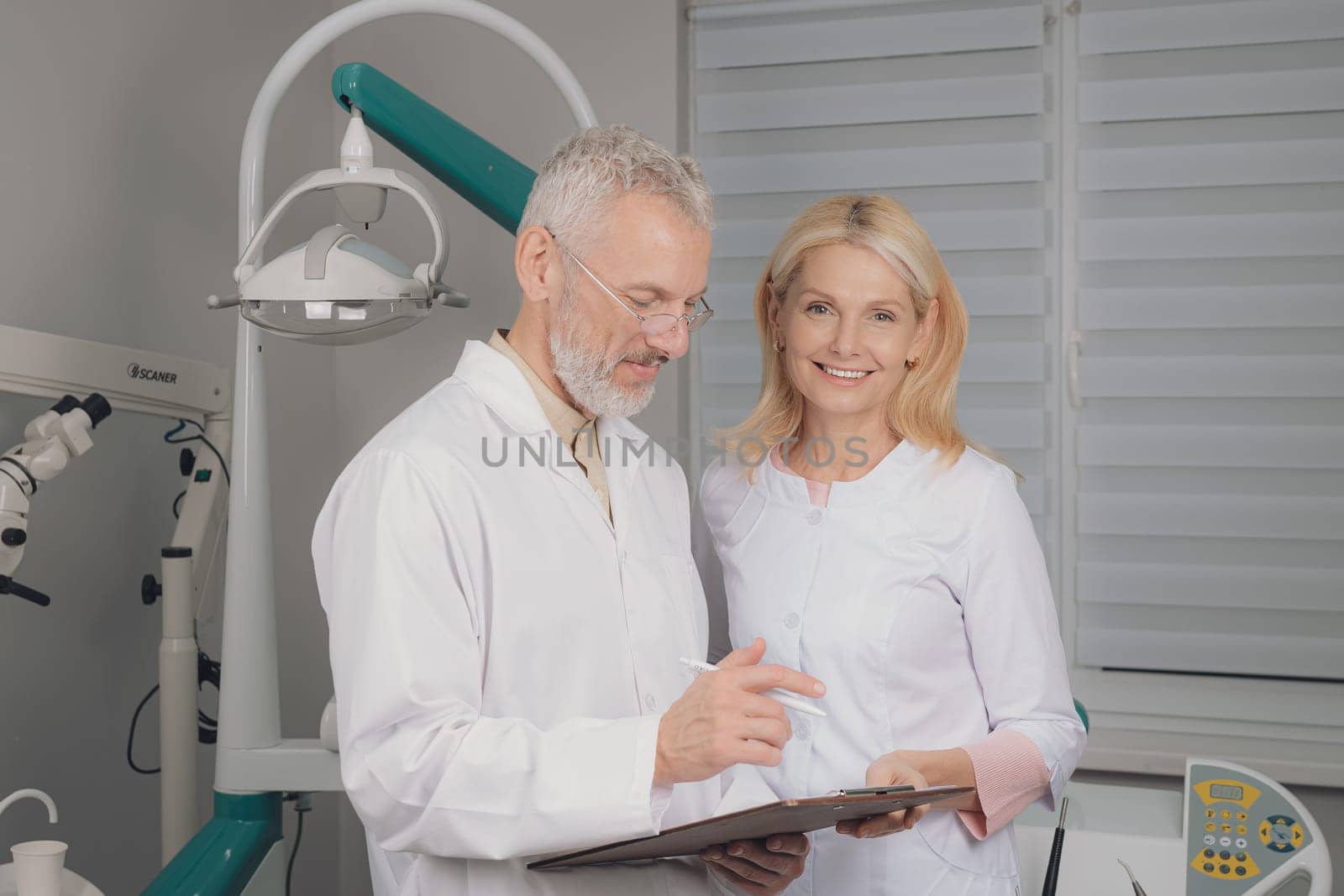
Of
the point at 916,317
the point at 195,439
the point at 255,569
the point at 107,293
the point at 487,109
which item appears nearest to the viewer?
the point at 916,317

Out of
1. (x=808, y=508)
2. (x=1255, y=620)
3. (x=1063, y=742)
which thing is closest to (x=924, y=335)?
(x=808, y=508)

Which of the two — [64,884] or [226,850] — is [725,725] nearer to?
[64,884]

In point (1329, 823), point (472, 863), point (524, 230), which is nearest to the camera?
point (472, 863)

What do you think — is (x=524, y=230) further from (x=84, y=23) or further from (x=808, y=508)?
(x=84, y=23)

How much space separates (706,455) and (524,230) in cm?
139

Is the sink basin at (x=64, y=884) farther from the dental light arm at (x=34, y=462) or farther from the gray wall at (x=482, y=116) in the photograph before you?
the gray wall at (x=482, y=116)

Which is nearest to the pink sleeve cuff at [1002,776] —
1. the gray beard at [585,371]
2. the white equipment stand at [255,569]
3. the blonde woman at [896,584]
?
the blonde woman at [896,584]

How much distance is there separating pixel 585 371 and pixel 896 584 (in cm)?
46

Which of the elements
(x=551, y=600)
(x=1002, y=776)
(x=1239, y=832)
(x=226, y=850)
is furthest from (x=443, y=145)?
(x=1239, y=832)

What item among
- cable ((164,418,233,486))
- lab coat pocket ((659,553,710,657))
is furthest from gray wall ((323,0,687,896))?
lab coat pocket ((659,553,710,657))

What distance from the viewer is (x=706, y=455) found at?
8.59 ft

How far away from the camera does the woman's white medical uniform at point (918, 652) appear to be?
4.53 ft

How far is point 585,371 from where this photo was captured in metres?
1.26

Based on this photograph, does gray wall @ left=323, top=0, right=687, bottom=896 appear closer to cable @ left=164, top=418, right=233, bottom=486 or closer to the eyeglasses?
cable @ left=164, top=418, right=233, bottom=486
